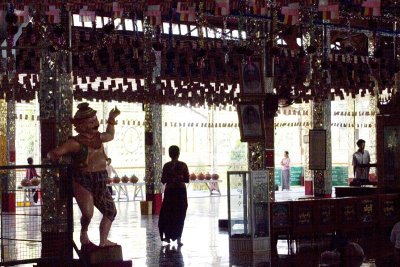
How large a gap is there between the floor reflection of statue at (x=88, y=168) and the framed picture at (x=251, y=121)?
388 centimetres

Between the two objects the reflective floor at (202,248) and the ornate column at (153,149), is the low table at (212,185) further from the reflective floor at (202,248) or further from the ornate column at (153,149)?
the reflective floor at (202,248)

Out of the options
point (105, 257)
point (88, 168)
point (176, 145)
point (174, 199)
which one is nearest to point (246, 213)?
point (174, 199)

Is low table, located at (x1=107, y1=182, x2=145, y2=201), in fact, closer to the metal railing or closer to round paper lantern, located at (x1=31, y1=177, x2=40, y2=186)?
round paper lantern, located at (x1=31, y1=177, x2=40, y2=186)

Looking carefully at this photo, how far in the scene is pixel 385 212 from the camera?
728 inches

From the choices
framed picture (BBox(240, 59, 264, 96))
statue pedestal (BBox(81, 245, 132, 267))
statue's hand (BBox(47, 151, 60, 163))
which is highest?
framed picture (BBox(240, 59, 264, 96))

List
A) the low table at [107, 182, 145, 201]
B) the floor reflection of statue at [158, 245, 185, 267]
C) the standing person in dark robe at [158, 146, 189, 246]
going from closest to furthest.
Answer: the floor reflection of statue at [158, 245, 185, 267] → the standing person in dark robe at [158, 146, 189, 246] → the low table at [107, 182, 145, 201]

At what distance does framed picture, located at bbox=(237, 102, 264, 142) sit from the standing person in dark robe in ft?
4.27

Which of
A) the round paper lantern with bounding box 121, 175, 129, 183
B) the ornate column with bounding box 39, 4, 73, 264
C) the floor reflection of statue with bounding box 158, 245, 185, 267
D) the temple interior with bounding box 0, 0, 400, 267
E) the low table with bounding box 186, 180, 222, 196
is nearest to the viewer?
the temple interior with bounding box 0, 0, 400, 267

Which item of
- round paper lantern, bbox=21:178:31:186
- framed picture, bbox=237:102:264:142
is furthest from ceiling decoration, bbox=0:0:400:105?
round paper lantern, bbox=21:178:31:186

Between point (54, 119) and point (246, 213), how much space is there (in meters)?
3.49

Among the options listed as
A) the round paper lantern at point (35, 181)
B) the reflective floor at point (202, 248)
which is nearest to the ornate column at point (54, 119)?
the reflective floor at point (202, 248)

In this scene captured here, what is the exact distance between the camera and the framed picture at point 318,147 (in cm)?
2492

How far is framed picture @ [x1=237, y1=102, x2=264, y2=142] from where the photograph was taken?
16.1 metres

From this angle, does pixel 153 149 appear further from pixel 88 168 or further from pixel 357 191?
pixel 88 168
